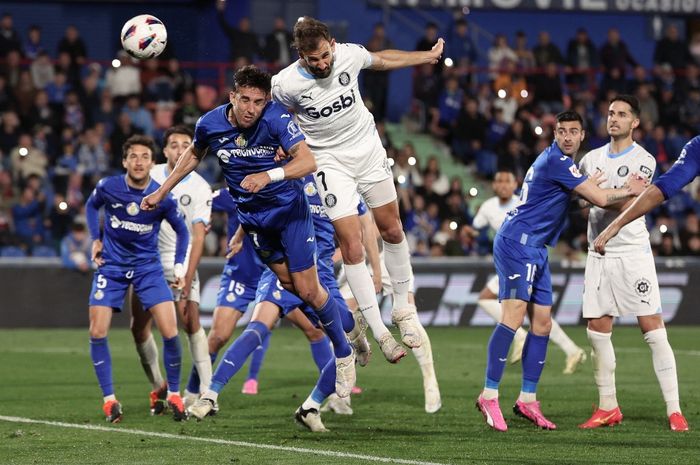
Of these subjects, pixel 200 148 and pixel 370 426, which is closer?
pixel 200 148

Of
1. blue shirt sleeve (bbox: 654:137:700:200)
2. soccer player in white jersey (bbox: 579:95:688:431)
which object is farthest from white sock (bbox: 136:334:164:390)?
blue shirt sleeve (bbox: 654:137:700:200)

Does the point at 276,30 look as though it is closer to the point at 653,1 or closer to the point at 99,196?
the point at 653,1

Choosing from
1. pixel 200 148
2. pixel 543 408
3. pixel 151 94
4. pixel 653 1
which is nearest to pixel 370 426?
pixel 543 408

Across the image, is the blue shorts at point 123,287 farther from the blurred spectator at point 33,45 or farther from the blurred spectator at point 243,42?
the blurred spectator at point 243,42

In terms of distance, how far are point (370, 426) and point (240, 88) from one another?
9.56 feet

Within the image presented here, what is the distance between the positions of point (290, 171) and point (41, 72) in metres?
15.0

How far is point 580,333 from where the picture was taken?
1903 centimetres

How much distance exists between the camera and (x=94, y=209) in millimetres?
10641

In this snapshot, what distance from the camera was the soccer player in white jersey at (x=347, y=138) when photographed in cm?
928

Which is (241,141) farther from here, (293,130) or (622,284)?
(622,284)

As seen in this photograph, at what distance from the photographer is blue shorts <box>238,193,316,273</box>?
29.9 ft

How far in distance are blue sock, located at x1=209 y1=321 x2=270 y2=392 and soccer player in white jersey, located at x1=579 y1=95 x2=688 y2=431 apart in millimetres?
2609

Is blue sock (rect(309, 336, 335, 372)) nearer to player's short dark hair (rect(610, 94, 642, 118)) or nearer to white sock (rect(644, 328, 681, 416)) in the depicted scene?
white sock (rect(644, 328, 681, 416))

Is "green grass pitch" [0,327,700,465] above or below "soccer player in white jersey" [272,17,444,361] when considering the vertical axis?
below
